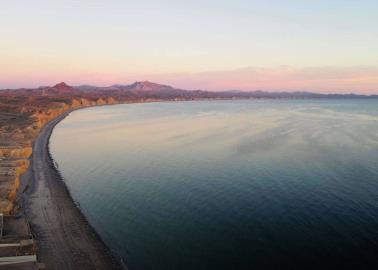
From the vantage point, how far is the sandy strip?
26.6 m

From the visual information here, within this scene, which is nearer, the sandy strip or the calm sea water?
the sandy strip

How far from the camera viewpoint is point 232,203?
38.8 meters

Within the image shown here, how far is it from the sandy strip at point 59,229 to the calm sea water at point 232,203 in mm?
1482

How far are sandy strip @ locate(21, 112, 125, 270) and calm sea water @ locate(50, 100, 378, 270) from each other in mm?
1482

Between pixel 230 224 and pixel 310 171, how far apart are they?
23.8 metres

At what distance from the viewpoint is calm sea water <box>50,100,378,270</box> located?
2812 cm

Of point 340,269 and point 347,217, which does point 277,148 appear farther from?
point 340,269

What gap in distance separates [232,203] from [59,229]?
18.2 m

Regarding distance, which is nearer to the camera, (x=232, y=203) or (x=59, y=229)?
(x=59, y=229)

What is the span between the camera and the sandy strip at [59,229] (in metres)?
26.6

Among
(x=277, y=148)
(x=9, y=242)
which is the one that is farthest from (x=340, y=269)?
(x=277, y=148)

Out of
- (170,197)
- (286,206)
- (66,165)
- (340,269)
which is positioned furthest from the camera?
(66,165)

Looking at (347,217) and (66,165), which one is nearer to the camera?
(347,217)

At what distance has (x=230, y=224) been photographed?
3350cm
